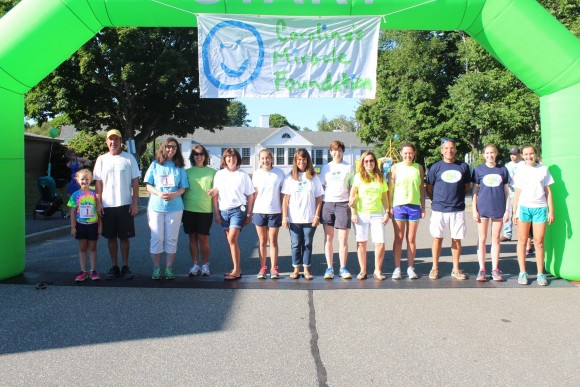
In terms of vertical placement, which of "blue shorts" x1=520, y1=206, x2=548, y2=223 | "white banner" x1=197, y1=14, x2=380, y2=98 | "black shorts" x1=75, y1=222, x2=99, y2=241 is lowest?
"black shorts" x1=75, y1=222, x2=99, y2=241

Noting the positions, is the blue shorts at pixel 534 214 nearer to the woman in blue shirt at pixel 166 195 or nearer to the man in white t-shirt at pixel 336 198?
the man in white t-shirt at pixel 336 198


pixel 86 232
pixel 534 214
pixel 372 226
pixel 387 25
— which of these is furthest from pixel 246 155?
pixel 534 214

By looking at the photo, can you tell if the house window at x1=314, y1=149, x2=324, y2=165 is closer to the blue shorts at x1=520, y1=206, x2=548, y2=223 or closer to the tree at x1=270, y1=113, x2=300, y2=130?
the tree at x1=270, y1=113, x2=300, y2=130

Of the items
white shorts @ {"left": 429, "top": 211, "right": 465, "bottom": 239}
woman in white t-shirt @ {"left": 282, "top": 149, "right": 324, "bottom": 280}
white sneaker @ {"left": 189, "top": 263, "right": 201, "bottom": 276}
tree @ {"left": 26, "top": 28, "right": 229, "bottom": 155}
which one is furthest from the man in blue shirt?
tree @ {"left": 26, "top": 28, "right": 229, "bottom": 155}

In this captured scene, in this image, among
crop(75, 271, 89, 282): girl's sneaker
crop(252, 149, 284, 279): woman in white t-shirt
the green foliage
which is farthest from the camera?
the green foliage

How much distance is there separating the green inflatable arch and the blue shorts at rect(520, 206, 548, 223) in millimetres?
316

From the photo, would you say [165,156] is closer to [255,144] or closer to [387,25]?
[387,25]

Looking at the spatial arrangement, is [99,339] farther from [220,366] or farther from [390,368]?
[390,368]

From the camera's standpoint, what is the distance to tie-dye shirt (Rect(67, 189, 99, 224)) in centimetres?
659

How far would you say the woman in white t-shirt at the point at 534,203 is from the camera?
649 centimetres

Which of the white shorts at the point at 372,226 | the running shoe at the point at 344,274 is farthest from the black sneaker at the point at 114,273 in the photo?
the white shorts at the point at 372,226

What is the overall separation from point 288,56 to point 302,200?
204 centimetres

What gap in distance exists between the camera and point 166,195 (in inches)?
257

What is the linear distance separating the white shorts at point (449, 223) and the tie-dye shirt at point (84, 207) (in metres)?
4.42
